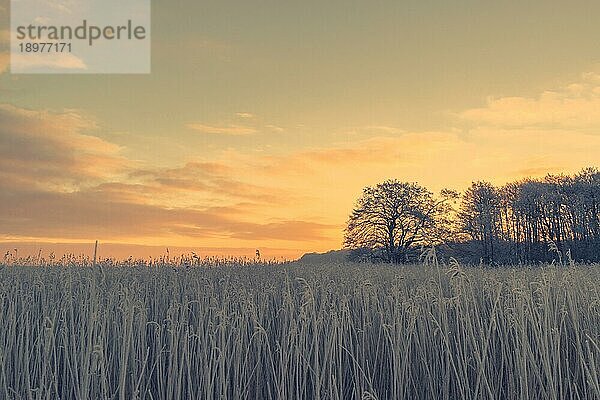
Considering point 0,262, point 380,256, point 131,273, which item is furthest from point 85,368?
point 380,256

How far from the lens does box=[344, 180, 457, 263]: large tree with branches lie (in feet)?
83.8

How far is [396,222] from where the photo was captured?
26031mm

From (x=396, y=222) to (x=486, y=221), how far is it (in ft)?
14.5

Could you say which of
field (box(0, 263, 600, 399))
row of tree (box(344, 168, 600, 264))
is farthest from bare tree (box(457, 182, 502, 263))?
field (box(0, 263, 600, 399))

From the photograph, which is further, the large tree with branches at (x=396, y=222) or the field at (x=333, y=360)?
the large tree with branches at (x=396, y=222)

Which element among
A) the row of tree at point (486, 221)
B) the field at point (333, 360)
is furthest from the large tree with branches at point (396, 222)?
the field at point (333, 360)

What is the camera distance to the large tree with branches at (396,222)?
25.5 metres

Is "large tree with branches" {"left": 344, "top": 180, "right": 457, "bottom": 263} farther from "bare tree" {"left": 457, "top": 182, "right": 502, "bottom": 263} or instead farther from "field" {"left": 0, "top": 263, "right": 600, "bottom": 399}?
"field" {"left": 0, "top": 263, "right": 600, "bottom": 399}

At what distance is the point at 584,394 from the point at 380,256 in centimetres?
2260

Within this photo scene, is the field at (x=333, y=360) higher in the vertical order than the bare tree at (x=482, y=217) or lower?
lower

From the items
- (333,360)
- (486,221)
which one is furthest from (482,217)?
(333,360)

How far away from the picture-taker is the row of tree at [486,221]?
78.1 feet

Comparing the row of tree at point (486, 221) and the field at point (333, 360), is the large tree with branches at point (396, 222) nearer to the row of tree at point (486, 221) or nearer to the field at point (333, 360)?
the row of tree at point (486, 221)

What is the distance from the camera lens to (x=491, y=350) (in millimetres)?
3703
